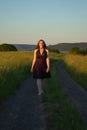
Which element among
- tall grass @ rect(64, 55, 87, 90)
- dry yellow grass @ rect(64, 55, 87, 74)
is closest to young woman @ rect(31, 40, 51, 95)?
tall grass @ rect(64, 55, 87, 90)

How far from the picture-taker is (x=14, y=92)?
15617 mm

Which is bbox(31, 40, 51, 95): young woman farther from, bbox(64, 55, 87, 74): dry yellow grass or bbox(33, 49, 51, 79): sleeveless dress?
bbox(64, 55, 87, 74): dry yellow grass

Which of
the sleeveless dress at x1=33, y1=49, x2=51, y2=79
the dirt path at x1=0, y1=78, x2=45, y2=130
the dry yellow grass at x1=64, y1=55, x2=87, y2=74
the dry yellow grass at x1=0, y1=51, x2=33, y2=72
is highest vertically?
the sleeveless dress at x1=33, y1=49, x2=51, y2=79

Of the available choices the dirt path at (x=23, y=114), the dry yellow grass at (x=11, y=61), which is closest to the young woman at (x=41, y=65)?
the dirt path at (x=23, y=114)

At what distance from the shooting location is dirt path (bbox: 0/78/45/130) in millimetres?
9477

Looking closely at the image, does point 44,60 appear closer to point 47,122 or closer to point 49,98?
point 49,98

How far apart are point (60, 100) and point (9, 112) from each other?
231cm

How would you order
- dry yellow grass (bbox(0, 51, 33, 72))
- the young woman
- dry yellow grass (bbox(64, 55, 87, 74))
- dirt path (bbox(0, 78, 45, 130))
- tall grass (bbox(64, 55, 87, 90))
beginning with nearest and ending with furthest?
dirt path (bbox(0, 78, 45, 130)) → the young woman → tall grass (bbox(64, 55, 87, 90)) → dry yellow grass (bbox(0, 51, 33, 72)) → dry yellow grass (bbox(64, 55, 87, 74))

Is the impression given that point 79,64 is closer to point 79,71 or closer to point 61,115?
point 79,71

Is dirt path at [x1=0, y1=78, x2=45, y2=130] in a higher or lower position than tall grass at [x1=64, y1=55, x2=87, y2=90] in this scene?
higher

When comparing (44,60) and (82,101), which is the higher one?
(44,60)

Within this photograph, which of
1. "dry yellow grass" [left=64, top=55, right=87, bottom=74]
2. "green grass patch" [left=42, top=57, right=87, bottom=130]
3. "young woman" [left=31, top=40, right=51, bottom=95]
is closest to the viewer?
"green grass patch" [left=42, top=57, right=87, bottom=130]

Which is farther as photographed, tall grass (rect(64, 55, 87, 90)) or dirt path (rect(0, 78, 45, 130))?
tall grass (rect(64, 55, 87, 90))

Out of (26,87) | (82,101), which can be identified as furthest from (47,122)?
(26,87)
